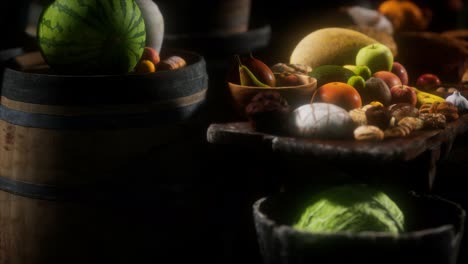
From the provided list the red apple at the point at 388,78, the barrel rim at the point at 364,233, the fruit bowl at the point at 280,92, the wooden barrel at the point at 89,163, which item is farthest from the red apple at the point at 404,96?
the wooden barrel at the point at 89,163

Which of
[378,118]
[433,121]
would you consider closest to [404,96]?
[433,121]

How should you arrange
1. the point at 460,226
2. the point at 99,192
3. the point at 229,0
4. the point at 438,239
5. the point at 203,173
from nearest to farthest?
the point at 438,239
the point at 460,226
the point at 99,192
the point at 203,173
the point at 229,0

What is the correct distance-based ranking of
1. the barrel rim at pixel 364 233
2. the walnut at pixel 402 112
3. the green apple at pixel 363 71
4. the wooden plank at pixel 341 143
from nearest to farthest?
the barrel rim at pixel 364 233 → the wooden plank at pixel 341 143 → the walnut at pixel 402 112 → the green apple at pixel 363 71

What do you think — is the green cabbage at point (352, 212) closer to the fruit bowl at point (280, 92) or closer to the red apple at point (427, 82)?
the fruit bowl at point (280, 92)

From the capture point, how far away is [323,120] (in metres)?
A: 2.42

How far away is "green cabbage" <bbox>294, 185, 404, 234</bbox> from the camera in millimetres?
2287

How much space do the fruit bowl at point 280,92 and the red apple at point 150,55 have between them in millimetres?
352

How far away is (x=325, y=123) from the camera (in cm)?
241

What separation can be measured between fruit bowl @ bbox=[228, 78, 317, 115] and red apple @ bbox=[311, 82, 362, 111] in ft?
0.23

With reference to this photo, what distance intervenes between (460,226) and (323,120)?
562mm

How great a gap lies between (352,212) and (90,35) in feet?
3.76

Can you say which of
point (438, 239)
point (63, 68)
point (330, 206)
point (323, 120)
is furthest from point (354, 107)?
point (63, 68)

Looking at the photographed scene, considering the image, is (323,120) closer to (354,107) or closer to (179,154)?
(354,107)

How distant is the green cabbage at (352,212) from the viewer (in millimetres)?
2287
